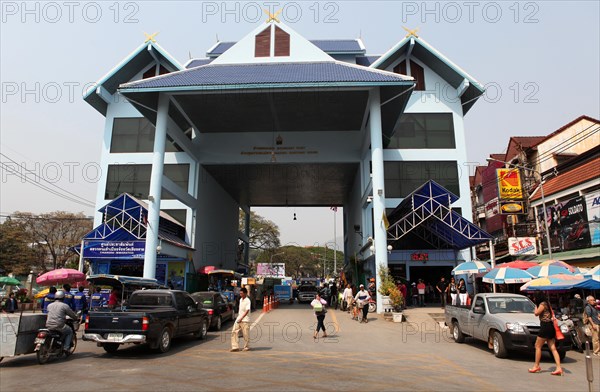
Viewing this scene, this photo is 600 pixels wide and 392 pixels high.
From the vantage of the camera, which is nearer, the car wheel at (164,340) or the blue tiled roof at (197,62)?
the car wheel at (164,340)

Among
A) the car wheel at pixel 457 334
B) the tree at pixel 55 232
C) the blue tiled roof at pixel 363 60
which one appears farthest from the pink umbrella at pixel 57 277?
the tree at pixel 55 232

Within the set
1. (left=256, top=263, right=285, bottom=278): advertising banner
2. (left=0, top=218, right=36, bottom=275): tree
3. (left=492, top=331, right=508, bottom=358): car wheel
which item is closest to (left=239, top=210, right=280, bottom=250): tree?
(left=256, top=263, right=285, bottom=278): advertising banner

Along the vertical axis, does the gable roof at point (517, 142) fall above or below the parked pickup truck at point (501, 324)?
above

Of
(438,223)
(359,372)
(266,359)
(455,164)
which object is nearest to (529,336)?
(359,372)

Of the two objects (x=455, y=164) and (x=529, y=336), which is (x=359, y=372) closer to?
(x=529, y=336)

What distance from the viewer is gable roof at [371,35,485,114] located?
30688 mm

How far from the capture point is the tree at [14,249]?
148 ft

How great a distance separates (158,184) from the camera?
23844mm

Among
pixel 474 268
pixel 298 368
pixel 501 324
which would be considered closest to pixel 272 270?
pixel 474 268

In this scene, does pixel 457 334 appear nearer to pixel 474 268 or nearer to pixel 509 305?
pixel 509 305

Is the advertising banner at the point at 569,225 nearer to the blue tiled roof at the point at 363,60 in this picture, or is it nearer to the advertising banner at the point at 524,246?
the advertising banner at the point at 524,246

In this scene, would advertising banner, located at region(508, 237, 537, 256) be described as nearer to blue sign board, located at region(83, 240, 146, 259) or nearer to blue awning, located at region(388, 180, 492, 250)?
blue awning, located at region(388, 180, 492, 250)

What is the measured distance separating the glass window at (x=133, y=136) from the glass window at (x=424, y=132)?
17.6 metres

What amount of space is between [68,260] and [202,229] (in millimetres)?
30625
